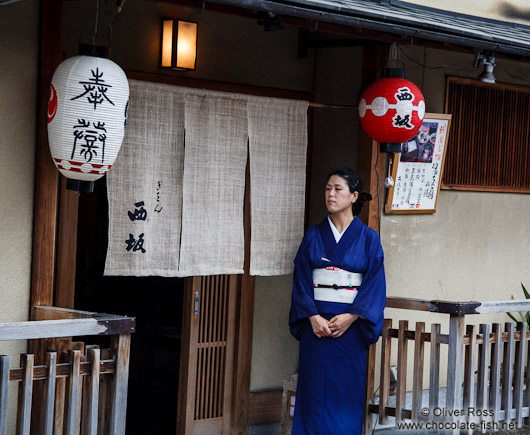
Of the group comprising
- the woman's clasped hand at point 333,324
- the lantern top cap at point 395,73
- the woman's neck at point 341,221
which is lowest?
the woman's clasped hand at point 333,324

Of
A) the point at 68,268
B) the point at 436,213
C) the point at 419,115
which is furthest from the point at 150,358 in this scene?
the point at 419,115

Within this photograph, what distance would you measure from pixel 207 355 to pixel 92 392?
2501mm

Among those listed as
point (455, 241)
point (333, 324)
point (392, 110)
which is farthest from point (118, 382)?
point (455, 241)

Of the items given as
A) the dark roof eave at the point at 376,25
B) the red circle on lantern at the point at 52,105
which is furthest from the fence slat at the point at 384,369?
the red circle on lantern at the point at 52,105

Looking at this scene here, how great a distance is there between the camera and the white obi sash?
289 inches

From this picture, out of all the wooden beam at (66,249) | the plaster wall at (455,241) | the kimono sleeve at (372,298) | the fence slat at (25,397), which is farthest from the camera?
the plaster wall at (455,241)

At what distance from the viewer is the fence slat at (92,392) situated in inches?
227

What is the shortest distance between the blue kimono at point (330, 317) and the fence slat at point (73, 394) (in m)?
2.32

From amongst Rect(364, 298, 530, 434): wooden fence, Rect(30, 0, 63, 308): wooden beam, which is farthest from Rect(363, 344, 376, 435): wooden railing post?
Rect(30, 0, 63, 308): wooden beam

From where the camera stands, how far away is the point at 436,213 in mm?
9133

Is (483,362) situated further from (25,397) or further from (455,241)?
(25,397)

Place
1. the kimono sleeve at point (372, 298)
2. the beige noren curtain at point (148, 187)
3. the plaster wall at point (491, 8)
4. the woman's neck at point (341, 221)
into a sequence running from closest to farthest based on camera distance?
the beige noren curtain at point (148, 187), the kimono sleeve at point (372, 298), the woman's neck at point (341, 221), the plaster wall at point (491, 8)

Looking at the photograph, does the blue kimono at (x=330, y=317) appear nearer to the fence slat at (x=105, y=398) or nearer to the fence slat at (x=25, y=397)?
the fence slat at (x=105, y=398)

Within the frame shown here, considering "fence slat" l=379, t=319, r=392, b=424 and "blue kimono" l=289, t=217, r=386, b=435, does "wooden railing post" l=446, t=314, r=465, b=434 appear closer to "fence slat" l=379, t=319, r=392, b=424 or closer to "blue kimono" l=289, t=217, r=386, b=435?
"fence slat" l=379, t=319, r=392, b=424
